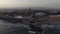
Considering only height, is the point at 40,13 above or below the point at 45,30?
above

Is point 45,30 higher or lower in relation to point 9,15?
lower

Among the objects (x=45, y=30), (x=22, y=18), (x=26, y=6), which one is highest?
(x=26, y=6)

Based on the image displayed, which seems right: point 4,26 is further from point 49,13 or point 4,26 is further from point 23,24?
point 49,13

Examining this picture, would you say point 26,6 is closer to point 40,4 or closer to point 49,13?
point 40,4

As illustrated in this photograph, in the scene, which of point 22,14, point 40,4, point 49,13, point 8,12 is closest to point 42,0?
point 40,4

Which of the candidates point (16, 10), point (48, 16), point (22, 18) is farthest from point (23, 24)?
point (48, 16)

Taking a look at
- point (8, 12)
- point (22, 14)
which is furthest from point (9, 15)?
point (22, 14)

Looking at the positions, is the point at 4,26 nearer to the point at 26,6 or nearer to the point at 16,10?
the point at 16,10
